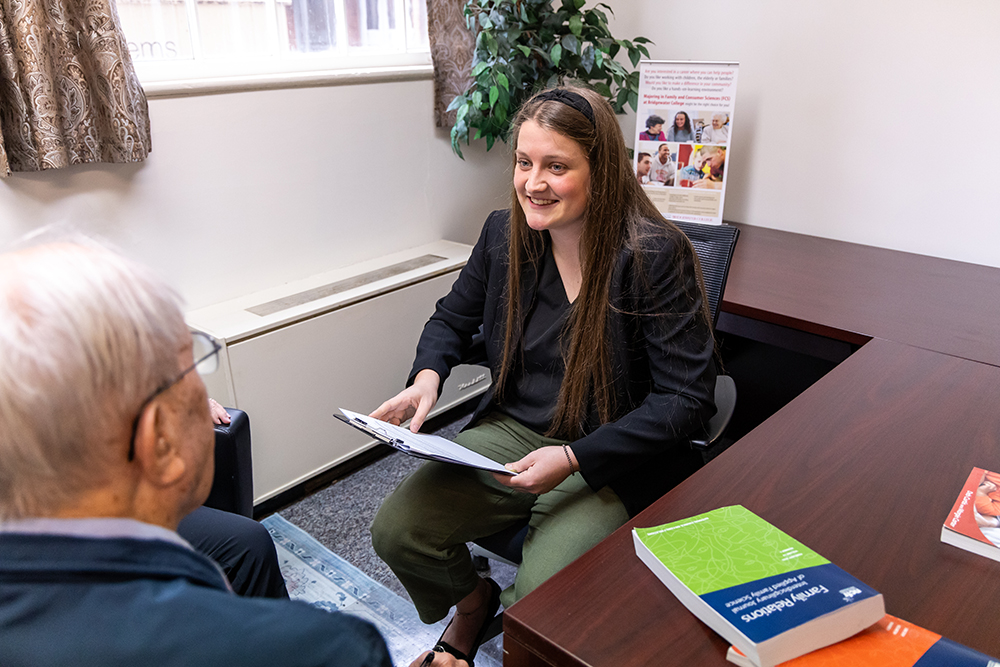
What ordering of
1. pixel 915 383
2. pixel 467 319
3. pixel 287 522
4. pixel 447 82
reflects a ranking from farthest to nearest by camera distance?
pixel 447 82 < pixel 287 522 < pixel 467 319 < pixel 915 383

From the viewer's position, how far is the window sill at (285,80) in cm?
198

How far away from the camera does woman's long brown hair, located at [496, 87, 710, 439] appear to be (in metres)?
1.44

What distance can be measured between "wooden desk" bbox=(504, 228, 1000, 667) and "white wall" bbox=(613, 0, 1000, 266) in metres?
0.74

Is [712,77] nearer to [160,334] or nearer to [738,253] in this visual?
[738,253]

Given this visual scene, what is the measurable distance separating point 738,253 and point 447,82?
1209 millimetres

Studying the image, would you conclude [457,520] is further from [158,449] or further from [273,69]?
[273,69]

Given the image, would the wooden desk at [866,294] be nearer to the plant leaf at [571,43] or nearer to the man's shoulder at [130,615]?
the plant leaf at [571,43]

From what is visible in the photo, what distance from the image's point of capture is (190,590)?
60cm

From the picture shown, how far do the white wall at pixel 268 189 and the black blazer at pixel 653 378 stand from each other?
4.01ft

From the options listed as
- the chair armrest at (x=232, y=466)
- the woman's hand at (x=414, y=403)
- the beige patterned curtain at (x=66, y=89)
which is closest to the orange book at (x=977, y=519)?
the woman's hand at (x=414, y=403)

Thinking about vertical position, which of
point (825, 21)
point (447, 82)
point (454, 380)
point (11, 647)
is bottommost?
point (454, 380)

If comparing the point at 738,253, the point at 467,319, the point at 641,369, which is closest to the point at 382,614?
the point at 467,319

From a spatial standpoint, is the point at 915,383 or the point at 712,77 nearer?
the point at 915,383

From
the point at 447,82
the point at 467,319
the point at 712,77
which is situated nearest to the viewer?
the point at 467,319
